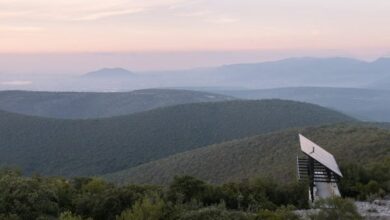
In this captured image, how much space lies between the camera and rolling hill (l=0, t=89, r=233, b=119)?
123m

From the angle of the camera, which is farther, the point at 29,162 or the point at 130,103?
the point at 130,103

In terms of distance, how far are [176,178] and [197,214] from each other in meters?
6.66

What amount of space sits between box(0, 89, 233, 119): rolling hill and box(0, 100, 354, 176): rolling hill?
42.8 metres

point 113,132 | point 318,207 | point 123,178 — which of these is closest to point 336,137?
point 123,178

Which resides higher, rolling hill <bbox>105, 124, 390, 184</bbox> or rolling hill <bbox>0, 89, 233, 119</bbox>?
rolling hill <bbox>0, 89, 233, 119</bbox>

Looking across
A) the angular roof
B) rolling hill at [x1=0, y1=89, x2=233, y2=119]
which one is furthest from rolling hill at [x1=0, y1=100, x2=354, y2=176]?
rolling hill at [x1=0, y1=89, x2=233, y2=119]

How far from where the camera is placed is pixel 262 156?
43.1 meters

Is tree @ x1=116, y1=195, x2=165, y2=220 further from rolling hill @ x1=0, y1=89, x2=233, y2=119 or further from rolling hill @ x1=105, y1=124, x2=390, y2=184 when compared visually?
rolling hill @ x1=0, y1=89, x2=233, y2=119

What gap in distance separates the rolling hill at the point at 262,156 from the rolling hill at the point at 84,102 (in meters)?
74.6

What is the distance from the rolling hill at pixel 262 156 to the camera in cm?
3534

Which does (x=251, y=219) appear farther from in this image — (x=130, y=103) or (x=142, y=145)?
(x=130, y=103)

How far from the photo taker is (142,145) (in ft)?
216

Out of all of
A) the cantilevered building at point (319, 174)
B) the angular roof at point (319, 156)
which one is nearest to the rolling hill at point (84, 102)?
the angular roof at point (319, 156)

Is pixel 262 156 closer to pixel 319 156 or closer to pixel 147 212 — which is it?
pixel 319 156
